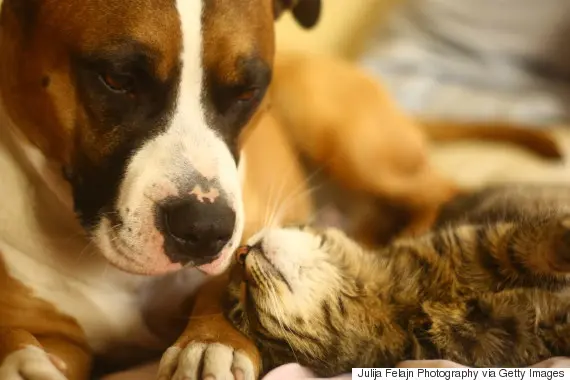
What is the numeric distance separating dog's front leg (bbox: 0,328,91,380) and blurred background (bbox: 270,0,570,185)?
1.57m

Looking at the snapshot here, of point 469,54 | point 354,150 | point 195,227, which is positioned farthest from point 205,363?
point 469,54

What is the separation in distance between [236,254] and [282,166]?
57 centimetres

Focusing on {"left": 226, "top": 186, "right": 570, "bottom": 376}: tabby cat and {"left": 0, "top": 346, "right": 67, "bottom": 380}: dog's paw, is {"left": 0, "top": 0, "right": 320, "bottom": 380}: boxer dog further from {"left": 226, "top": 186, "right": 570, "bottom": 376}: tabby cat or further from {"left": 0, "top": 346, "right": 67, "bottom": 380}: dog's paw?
{"left": 226, "top": 186, "right": 570, "bottom": 376}: tabby cat

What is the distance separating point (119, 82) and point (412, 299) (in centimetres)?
64

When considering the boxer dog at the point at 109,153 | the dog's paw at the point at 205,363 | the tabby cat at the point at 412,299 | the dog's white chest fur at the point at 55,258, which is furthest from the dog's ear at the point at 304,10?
the dog's paw at the point at 205,363

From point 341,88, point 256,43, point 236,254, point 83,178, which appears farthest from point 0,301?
point 341,88

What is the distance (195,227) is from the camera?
1.10 meters

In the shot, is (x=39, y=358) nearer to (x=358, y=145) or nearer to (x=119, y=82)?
(x=119, y=82)

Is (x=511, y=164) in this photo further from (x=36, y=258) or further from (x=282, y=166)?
(x=36, y=258)

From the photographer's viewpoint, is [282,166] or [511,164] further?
[511,164]

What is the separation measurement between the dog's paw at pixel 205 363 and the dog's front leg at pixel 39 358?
0.17 meters

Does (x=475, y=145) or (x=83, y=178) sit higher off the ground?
(x=83, y=178)

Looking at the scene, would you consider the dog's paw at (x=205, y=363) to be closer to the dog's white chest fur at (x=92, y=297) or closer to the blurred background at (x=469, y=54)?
the dog's white chest fur at (x=92, y=297)

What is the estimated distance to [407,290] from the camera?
4.28 ft
